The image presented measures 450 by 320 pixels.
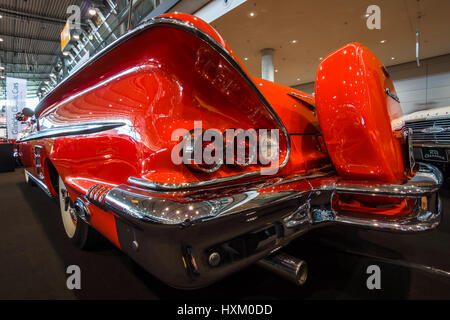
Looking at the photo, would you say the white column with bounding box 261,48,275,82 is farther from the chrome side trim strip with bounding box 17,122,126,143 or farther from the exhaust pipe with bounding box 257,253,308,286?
the exhaust pipe with bounding box 257,253,308,286

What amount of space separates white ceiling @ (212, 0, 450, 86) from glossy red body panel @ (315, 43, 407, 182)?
5789 millimetres

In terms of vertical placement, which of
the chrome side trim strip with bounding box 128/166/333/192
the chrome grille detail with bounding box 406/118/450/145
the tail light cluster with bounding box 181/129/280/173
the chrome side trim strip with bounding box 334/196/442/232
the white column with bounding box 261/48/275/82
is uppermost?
the white column with bounding box 261/48/275/82

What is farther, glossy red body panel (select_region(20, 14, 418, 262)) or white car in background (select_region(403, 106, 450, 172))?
white car in background (select_region(403, 106, 450, 172))

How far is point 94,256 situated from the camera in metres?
1.52

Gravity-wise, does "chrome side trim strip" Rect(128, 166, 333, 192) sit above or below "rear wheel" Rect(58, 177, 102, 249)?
above

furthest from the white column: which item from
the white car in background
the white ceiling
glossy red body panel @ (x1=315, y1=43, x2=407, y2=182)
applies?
glossy red body panel @ (x1=315, y1=43, x2=407, y2=182)

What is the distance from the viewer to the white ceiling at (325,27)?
5.84m

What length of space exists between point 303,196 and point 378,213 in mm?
414

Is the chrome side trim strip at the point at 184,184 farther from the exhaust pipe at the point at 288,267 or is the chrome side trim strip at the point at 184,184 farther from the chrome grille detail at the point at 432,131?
the chrome grille detail at the point at 432,131

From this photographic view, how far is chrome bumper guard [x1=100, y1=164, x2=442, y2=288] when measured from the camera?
0.61m

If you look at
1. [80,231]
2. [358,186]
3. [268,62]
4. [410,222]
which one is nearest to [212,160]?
[358,186]

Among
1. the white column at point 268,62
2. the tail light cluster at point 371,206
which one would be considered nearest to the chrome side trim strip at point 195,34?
the tail light cluster at point 371,206

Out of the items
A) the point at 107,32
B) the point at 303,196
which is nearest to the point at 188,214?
the point at 303,196
